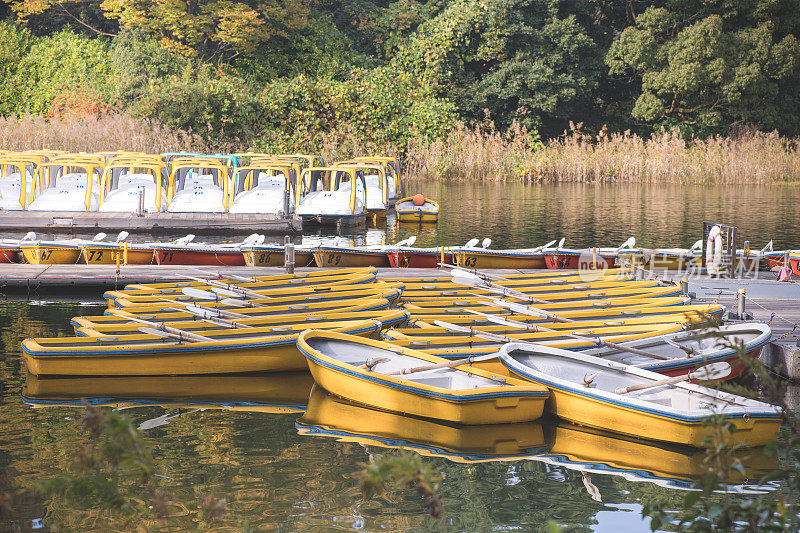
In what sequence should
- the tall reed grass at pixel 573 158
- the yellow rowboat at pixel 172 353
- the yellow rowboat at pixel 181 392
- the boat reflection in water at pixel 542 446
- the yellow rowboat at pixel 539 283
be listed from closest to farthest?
the boat reflection in water at pixel 542 446
the yellow rowboat at pixel 181 392
the yellow rowboat at pixel 172 353
the yellow rowboat at pixel 539 283
the tall reed grass at pixel 573 158

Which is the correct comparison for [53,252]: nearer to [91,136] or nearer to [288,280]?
[288,280]

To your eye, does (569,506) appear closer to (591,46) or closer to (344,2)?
(591,46)

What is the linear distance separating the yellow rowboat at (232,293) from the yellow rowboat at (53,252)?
12.6 feet

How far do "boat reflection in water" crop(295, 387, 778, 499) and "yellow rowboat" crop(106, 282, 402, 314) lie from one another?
320cm

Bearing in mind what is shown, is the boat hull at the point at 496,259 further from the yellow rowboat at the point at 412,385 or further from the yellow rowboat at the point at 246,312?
the yellow rowboat at the point at 412,385

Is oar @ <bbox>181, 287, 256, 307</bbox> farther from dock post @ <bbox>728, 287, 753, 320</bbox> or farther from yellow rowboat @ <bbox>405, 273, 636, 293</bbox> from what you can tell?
dock post @ <bbox>728, 287, 753, 320</bbox>

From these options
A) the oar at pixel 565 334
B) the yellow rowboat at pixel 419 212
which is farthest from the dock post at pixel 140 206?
the oar at pixel 565 334

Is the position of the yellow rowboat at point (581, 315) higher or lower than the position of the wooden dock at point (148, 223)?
lower

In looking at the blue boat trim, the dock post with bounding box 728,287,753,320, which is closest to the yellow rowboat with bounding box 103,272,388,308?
the blue boat trim

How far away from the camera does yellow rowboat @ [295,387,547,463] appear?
29.6ft

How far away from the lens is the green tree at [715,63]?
39156 mm

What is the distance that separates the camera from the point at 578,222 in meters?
25.0

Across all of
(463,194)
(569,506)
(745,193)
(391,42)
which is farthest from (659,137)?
(569,506)

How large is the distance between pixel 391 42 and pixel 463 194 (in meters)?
16.3
